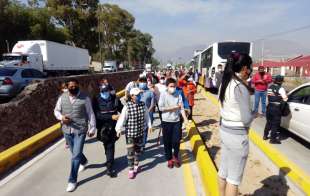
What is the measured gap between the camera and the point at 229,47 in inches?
808

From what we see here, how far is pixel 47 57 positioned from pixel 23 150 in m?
28.0

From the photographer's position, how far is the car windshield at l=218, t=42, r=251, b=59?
20312 millimetres

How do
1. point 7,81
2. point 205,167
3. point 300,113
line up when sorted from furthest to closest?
point 7,81 → point 300,113 → point 205,167

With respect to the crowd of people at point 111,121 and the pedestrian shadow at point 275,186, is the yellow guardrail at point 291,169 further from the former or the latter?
the crowd of people at point 111,121

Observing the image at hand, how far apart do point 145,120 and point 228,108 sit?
8.52 ft

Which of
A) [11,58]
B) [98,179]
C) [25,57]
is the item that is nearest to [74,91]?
[98,179]

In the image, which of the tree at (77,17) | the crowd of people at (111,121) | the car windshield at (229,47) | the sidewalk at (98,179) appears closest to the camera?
the sidewalk at (98,179)

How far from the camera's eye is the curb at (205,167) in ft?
16.6

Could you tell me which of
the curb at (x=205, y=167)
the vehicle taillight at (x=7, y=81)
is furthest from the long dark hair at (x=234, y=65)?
the vehicle taillight at (x=7, y=81)

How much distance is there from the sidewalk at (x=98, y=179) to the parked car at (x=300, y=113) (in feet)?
9.28

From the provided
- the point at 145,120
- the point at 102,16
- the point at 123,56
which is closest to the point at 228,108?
the point at 145,120

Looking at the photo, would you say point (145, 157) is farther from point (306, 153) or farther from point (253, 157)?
point (306, 153)

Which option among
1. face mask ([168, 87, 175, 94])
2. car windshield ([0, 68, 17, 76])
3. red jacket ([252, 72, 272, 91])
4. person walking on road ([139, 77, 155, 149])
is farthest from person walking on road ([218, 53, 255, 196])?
car windshield ([0, 68, 17, 76])

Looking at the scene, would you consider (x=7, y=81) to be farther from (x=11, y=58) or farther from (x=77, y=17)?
(x=77, y=17)
